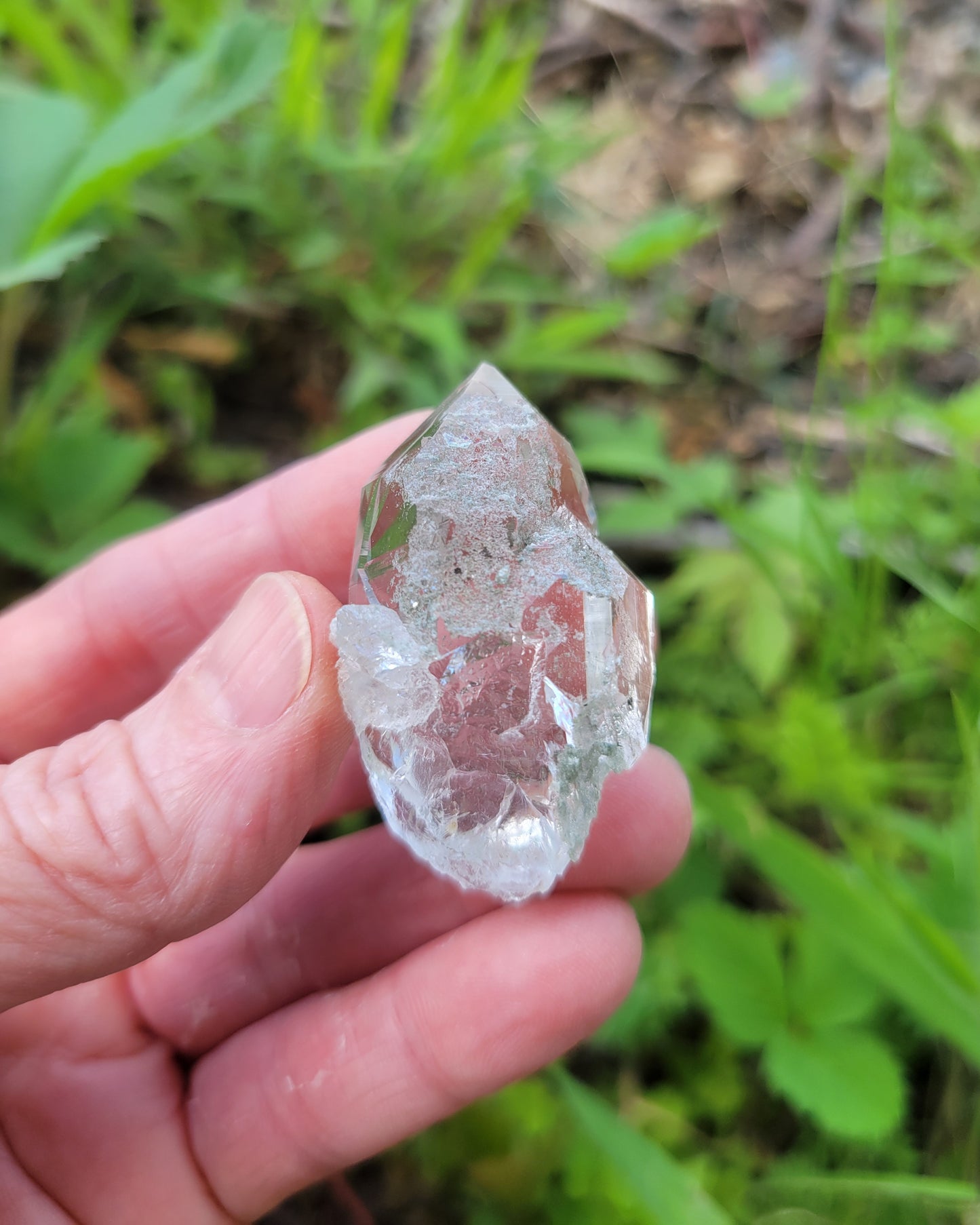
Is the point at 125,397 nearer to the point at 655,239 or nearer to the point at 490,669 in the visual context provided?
the point at 655,239

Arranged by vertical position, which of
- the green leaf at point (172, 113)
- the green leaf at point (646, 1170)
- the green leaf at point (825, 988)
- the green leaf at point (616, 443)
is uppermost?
the green leaf at point (172, 113)

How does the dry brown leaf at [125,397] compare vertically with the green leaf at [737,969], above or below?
above

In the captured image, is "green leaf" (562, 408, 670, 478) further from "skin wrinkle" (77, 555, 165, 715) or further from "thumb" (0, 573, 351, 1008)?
"thumb" (0, 573, 351, 1008)

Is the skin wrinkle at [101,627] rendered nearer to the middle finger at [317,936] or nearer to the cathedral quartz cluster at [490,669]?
the middle finger at [317,936]

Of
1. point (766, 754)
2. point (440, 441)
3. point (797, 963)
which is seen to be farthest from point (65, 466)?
point (797, 963)

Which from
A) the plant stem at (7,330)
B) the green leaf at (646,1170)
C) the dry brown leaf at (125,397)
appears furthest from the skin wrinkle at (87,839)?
the dry brown leaf at (125,397)

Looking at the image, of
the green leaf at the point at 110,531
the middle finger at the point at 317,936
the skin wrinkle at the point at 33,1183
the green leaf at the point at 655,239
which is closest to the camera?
the skin wrinkle at the point at 33,1183
